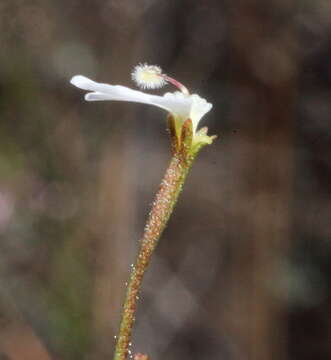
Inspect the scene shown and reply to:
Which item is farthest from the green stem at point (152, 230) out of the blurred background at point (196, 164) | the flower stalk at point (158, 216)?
Result: the blurred background at point (196, 164)

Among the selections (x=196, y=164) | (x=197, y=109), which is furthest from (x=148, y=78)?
(x=196, y=164)

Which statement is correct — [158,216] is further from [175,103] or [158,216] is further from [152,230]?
[175,103]

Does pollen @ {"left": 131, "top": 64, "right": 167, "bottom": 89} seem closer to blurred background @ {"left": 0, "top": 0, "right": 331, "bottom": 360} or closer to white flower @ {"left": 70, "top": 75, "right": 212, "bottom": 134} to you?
white flower @ {"left": 70, "top": 75, "right": 212, "bottom": 134}

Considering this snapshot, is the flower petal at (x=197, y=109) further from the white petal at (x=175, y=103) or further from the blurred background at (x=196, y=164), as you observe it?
the blurred background at (x=196, y=164)

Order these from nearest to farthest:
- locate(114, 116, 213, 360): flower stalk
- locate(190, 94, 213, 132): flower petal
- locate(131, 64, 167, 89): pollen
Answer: locate(114, 116, 213, 360): flower stalk
locate(190, 94, 213, 132): flower petal
locate(131, 64, 167, 89): pollen

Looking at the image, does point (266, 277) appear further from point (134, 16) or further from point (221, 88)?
point (134, 16)

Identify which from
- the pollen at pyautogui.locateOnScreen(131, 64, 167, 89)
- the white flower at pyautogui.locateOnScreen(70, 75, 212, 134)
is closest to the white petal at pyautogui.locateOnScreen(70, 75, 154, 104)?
the white flower at pyautogui.locateOnScreen(70, 75, 212, 134)
